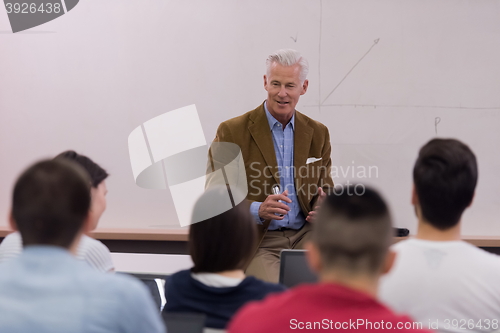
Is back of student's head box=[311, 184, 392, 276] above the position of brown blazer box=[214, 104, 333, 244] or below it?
above

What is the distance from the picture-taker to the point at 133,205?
307cm

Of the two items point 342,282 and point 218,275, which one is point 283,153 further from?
point 342,282

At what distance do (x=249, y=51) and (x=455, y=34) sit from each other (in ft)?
3.89

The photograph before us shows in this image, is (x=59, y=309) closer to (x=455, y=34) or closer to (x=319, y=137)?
(x=319, y=137)

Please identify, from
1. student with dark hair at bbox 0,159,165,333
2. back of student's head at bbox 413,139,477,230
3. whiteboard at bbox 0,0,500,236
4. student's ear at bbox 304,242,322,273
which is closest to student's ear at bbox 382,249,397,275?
student's ear at bbox 304,242,322,273

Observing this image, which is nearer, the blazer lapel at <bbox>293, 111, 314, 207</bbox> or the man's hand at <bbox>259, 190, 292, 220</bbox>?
the man's hand at <bbox>259, 190, 292, 220</bbox>

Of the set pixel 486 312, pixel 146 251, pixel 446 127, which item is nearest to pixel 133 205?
pixel 146 251

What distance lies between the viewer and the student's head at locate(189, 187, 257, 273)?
1.21 m

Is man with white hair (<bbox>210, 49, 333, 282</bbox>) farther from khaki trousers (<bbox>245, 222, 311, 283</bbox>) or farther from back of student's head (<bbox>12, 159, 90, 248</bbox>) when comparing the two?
back of student's head (<bbox>12, 159, 90, 248</bbox>)

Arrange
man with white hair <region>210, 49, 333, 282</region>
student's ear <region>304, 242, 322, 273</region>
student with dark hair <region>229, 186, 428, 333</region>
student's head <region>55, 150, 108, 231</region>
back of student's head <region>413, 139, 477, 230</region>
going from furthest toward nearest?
1. man with white hair <region>210, 49, 333, 282</region>
2. student's head <region>55, 150, 108, 231</region>
3. back of student's head <region>413, 139, 477, 230</region>
4. student's ear <region>304, 242, 322, 273</region>
5. student with dark hair <region>229, 186, 428, 333</region>

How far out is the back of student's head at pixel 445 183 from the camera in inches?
47.3

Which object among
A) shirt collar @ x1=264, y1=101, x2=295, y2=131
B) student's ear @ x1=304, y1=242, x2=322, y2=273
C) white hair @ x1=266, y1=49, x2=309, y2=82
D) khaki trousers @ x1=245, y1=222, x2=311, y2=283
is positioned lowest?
khaki trousers @ x1=245, y1=222, x2=311, y2=283

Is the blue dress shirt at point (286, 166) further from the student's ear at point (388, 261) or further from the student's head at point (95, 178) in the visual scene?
the student's ear at point (388, 261)

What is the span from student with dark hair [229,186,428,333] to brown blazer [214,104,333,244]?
4.66 ft
